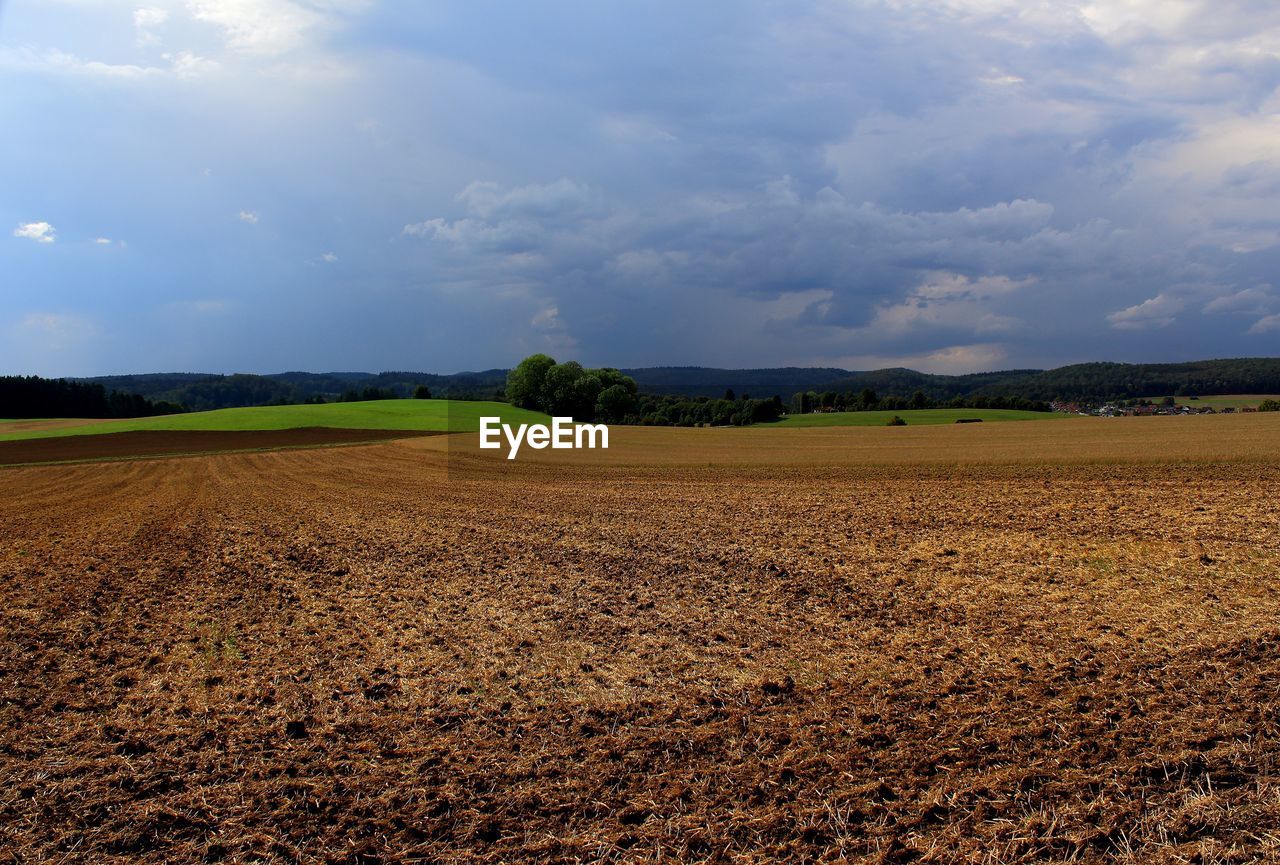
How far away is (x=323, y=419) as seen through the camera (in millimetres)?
61812

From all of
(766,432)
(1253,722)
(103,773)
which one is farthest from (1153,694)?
(766,432)

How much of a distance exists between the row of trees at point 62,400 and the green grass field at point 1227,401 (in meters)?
121

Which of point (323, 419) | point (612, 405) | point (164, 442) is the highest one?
point (612, 405)

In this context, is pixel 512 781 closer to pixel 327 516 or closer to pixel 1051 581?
pixel 1051 581

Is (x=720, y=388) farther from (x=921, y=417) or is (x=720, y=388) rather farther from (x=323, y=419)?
(x=323, y=419)

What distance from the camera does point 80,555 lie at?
1527cm

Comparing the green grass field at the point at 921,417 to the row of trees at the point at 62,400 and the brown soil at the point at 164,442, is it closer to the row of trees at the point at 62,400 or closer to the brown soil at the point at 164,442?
the brown soil at the point at 164,442

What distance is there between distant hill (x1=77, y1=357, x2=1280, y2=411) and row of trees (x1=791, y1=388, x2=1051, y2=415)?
4.91 metres

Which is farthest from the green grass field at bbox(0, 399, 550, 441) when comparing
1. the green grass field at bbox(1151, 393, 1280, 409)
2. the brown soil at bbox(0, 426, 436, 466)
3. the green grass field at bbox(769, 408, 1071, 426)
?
the green grass field at bbox(1151, 393, 1280, 409)

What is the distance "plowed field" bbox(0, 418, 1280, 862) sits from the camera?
16.7 feet

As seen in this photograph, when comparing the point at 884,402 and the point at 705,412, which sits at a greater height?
the point at 884,402

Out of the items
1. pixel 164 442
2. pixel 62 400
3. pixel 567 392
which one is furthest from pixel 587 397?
pixel 62 400

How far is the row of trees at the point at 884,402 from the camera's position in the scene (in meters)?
88.4

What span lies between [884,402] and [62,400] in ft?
336
